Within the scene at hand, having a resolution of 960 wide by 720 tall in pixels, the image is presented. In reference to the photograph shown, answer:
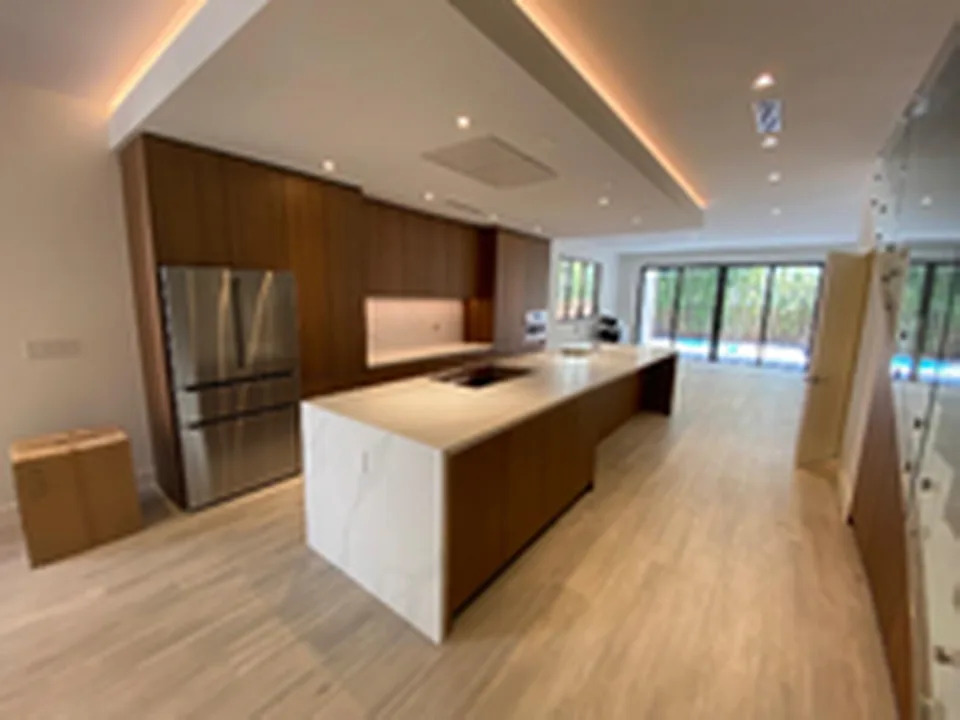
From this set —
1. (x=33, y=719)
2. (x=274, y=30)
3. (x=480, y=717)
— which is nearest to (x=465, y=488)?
(x=480, y=717)

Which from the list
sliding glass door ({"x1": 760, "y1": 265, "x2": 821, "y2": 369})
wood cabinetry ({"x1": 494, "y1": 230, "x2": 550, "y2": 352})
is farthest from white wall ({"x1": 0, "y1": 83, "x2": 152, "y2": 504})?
sliding glass door ({"x1": 760, "y1": 265, "x2": 821, "y2": 369})

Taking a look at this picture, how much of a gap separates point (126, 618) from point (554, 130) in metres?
3.23

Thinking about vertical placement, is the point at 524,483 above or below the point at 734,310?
below

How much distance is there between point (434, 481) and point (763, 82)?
262 centimetres

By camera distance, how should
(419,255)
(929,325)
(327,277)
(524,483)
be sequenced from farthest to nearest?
(419,255)
(327,277)
(524,483)
(929,325)

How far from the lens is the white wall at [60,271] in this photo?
2488 millimetres

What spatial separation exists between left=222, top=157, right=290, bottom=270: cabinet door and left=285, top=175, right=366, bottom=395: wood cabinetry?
83 millimetres

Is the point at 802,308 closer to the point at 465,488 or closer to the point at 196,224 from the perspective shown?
the point at 465,488

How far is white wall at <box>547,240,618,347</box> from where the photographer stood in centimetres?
816

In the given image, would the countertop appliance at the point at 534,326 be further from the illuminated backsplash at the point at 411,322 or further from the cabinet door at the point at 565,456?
the cabinet door at the point at 565,456

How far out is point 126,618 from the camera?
1894 millimetres

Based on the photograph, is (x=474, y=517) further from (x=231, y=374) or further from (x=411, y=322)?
(x=411, y=322)

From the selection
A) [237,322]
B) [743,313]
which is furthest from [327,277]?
[743,313]

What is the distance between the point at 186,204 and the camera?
2.56 m
